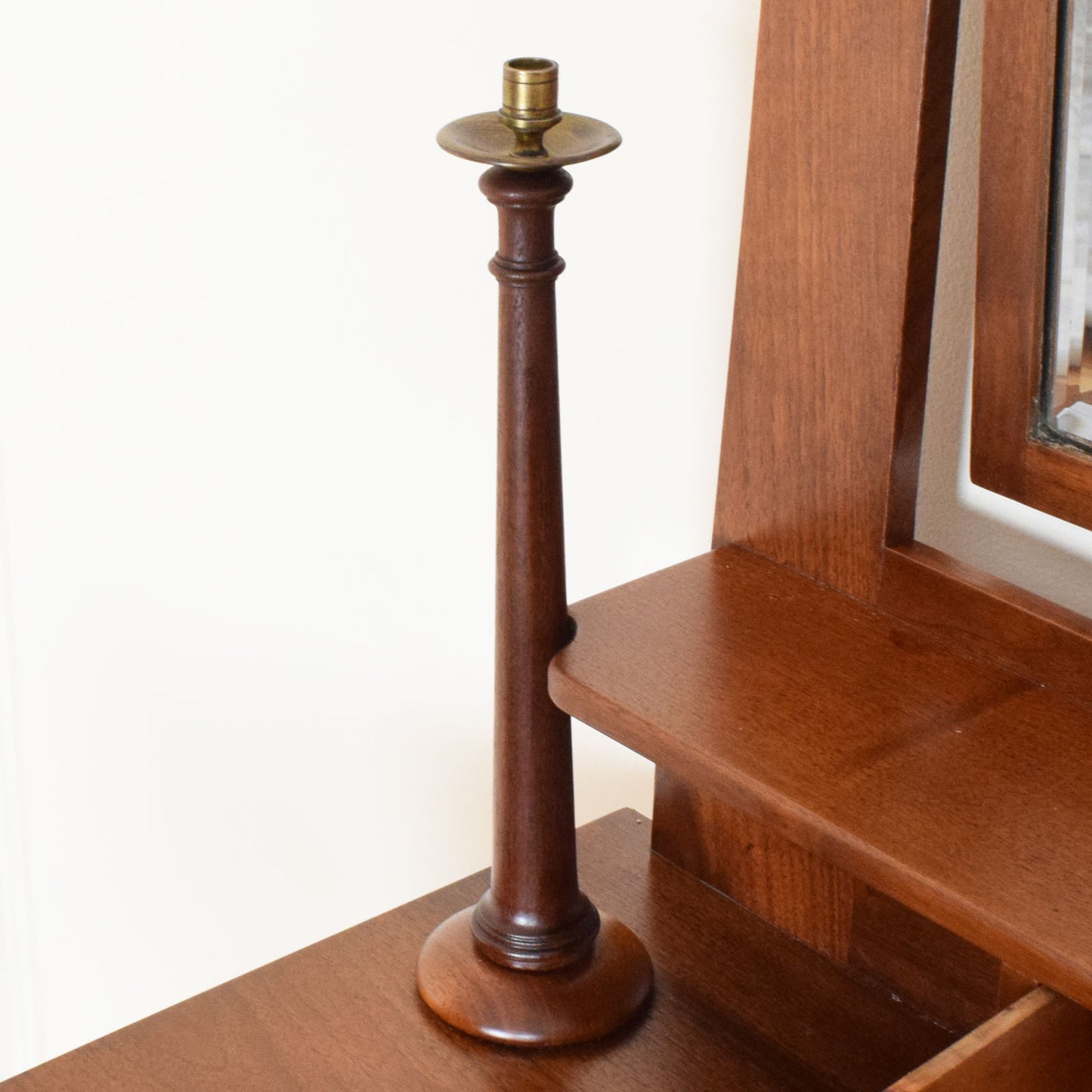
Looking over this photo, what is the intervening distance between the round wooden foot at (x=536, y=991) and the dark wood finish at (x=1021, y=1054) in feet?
0.71

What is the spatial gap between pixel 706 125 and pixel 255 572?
475 millimetres

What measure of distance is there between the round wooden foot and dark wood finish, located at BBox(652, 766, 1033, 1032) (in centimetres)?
9

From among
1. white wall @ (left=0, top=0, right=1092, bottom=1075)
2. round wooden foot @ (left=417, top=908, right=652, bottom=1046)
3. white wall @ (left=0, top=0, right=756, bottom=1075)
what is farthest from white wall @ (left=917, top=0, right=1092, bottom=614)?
round wooden foot @ (left=417, top=908, right=652, bottom=1046)

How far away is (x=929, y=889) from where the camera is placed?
0.53 m

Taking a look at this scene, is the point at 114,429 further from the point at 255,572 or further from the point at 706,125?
the point at 706,125

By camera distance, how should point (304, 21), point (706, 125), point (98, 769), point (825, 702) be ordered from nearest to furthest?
point (825, 702), point (706, 125), point (304, 21), point (98, 769)

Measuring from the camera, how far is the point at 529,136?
0.59m

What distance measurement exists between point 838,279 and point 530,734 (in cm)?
24

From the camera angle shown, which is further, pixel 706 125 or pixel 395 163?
pixel 395 163

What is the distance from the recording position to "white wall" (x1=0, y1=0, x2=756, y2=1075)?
84 centimetres

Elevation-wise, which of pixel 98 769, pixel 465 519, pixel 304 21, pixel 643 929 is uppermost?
pixel 304 21

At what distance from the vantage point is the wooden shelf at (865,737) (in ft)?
1.75

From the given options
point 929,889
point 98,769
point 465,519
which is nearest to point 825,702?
point 929,889

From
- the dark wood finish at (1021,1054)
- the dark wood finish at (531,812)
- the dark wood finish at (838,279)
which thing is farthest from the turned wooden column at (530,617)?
the dark wood finish at (1021,1054)
